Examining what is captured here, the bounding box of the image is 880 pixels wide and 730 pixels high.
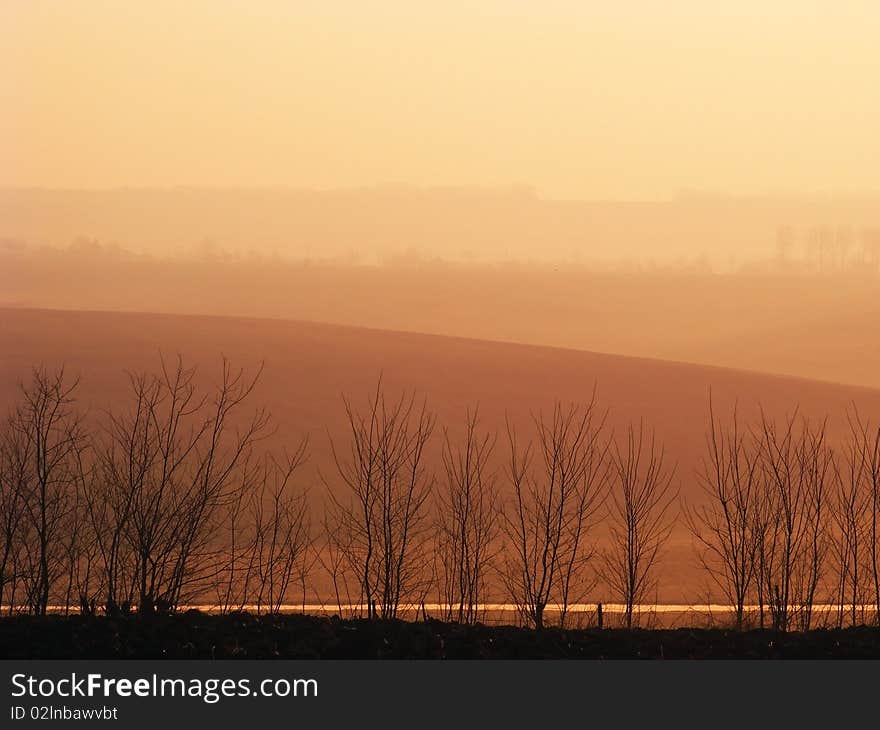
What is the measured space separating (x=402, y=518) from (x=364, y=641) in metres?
6.78

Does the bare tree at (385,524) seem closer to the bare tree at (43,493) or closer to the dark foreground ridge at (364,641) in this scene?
the dark foreground ridge at (364,641)

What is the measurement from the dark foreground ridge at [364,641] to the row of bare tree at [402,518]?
0.84 meters

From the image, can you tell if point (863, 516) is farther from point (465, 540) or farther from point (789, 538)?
point (465, 540)

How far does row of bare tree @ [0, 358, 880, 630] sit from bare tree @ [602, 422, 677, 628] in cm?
11

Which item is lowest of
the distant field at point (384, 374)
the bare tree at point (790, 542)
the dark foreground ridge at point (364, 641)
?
the dark foreground ridge at point (364, 641)

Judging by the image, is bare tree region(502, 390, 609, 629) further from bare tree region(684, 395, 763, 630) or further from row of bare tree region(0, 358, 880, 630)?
bare tree region(684, 395, 763, 630)

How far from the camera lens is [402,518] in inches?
644

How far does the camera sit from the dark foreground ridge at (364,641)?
9195 millimetres

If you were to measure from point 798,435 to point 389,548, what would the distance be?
25633 mm

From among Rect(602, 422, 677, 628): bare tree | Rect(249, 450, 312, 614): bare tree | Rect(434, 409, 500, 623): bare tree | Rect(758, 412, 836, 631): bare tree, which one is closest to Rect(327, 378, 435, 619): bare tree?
Rect(434, 409, 500, 623): bare tree

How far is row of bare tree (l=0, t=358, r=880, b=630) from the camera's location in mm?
12922

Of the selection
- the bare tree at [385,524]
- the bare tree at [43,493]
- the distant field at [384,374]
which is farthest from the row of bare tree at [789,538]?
the distant field at [384,374]

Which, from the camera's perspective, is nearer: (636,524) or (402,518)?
(636,524)

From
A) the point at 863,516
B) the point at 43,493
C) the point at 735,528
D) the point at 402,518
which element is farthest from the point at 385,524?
the point at 863,516
